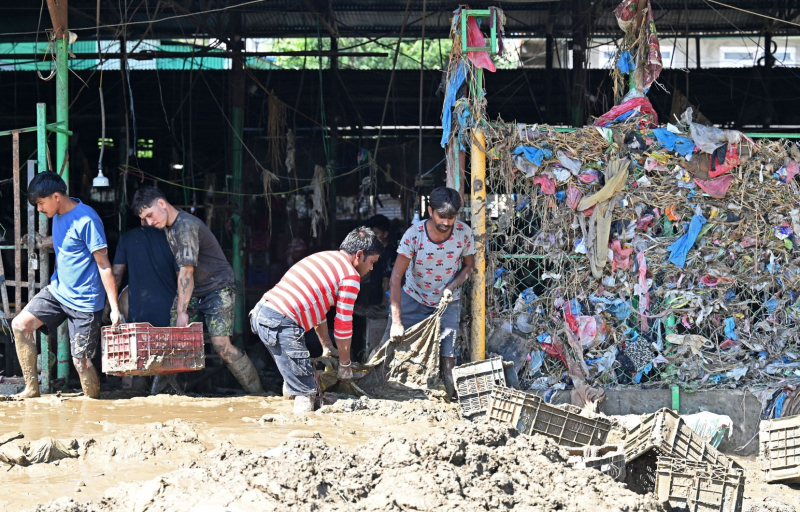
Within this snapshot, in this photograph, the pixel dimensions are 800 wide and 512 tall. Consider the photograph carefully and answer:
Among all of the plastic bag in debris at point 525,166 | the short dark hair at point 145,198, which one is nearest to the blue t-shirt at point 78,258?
the short dark hair at point 145,198

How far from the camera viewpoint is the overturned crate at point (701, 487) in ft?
16.1

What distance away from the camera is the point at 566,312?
23.1 ft

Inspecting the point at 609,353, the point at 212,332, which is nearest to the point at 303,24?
the point at 212,332

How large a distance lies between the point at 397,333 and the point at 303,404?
38.1 inches

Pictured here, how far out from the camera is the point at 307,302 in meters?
6.25

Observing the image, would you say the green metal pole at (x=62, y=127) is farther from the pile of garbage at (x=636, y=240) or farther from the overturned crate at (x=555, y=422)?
the overturned crate at (x=555, y=422)

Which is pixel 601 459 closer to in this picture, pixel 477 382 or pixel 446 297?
pixel 477 382

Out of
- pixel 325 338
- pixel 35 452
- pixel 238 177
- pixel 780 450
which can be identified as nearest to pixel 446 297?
pixel 325 338

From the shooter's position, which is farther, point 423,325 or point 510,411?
point 423,325

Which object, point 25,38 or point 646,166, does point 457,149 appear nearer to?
point 646,166

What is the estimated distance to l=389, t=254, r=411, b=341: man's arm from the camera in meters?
6.66

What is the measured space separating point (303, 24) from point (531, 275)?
608 centimetres

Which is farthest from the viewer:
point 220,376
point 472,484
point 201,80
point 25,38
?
point 201,80

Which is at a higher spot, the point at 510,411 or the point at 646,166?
the point at 646,166
